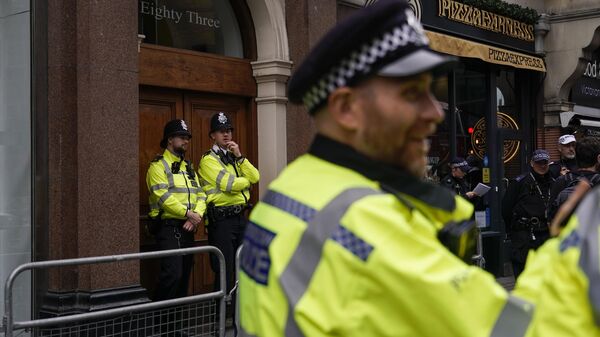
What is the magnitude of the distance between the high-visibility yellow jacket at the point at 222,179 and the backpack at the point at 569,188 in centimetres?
280

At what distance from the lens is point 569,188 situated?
7188 mm

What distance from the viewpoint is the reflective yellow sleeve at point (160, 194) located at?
25.0ft

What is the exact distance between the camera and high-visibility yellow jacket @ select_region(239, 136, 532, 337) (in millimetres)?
1591

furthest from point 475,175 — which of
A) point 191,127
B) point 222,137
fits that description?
point 222,137

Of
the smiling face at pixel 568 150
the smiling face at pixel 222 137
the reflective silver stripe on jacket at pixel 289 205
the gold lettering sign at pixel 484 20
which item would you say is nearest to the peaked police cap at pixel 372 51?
the reflective silver stripe on jacket at pixel 289 205

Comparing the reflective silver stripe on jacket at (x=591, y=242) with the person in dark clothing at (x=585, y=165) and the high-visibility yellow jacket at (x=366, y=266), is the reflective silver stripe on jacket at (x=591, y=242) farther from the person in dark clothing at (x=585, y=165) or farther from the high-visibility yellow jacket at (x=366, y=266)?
the person in dark clothing at (x=585, y=165)

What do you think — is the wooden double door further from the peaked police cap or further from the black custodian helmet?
the peaked police cap

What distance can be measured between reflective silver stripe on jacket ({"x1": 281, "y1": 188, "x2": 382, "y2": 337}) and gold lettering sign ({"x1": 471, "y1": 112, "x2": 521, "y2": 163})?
11.8 metres

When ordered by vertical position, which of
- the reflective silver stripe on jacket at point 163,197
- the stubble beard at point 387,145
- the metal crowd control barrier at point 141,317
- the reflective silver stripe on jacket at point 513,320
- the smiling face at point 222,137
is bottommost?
the metal crowd control barrier at point 141,317

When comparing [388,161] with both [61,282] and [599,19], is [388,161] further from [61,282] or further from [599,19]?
[599,19]

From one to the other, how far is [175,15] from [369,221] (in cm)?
730

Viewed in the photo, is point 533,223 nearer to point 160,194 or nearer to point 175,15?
point 160,194

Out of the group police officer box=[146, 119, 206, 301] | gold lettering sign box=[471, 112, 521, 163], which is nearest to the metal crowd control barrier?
police officer box=[146, 119, 206, 301]

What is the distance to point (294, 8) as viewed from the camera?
30.9 feet
